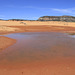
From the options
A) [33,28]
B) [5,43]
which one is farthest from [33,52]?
[33,28]

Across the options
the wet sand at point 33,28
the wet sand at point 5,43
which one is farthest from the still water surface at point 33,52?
the wet sand at point 33,28

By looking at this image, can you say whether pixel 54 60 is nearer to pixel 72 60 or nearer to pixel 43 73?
pixel 72 60

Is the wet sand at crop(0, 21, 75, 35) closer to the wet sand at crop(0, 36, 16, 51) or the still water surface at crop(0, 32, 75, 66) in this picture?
the wet sand at crop(0, 36, 16, 51)

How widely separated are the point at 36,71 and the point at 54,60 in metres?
1.56

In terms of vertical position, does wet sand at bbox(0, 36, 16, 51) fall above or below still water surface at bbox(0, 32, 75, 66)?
above

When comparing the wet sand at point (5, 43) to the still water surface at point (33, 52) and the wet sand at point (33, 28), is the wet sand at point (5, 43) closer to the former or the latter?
the still water surface at point (33, 52)

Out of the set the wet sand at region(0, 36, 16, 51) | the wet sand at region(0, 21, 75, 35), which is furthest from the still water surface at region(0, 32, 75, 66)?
the wet sand at region(0, 21, 75, 35)

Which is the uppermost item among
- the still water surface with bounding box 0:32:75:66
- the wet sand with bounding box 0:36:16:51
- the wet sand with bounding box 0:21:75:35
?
the wet sand with bounding box 0:21:75:35

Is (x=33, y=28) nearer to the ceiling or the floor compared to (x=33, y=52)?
nearer to the ceiling

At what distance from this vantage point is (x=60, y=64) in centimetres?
520

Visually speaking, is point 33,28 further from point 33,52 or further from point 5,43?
point 33,52

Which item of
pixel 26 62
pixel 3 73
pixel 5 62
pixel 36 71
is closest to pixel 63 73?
pixel 36 71

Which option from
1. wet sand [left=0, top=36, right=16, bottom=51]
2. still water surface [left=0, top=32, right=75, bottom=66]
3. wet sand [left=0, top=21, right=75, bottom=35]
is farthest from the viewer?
wet sand [left=0, top=21, right=75, bottom=35]

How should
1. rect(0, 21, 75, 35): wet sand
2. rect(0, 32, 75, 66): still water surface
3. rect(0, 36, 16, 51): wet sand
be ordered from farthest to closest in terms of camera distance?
rect(0, 21, 75, 35): wet sand → rect(0, 36, 16, 51): wet sand → rect(0, 32, 75, 66): still water surface
